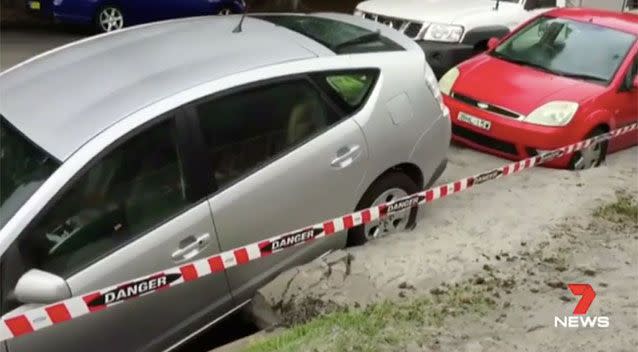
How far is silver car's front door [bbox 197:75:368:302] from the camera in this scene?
3729mm

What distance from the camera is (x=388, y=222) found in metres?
4.70

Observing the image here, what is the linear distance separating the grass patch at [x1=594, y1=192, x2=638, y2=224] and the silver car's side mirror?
Result: 3733mm

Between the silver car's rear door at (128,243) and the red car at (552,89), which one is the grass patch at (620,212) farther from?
the silver car's rear door at (128,243)

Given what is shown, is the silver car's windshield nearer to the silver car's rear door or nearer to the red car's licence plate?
the silver car's rear door

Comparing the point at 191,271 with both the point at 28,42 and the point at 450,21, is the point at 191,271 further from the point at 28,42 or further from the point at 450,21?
the point at 28,42

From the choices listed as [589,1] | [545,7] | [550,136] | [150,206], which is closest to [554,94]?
[550,136]

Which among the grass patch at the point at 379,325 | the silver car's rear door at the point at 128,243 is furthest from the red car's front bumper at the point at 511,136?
the silver car's rear door at the point at 128,243

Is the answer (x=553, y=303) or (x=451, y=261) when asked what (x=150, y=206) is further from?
(x=553, y=303)

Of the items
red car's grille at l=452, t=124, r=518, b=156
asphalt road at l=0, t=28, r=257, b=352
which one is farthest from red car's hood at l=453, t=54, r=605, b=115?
asphalt road at l=0, t=28, r=257, b=352

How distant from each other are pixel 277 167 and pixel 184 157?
1.79 ft

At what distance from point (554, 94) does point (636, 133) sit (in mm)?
1315

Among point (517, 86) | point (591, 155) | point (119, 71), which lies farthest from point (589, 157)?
point (119, 71)

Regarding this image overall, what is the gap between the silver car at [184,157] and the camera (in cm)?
324

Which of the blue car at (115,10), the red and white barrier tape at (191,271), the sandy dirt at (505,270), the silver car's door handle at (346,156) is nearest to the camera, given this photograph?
the red and white barrier tape at (191,271)
